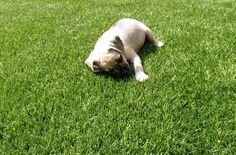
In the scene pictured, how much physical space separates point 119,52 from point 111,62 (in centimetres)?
26

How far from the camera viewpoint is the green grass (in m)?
3.67

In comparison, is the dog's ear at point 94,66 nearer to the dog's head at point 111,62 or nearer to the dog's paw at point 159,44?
the dog's head at point 111,62

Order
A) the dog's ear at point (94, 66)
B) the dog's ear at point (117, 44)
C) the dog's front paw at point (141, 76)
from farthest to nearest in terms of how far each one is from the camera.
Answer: the dog's ear at point (117, 44), the dog's ear at point (94, 66), the dog's front paw at point (141, 76)

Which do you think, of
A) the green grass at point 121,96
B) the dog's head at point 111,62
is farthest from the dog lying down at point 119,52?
the green grass at point 121,96

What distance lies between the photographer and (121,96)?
4441 millimetres

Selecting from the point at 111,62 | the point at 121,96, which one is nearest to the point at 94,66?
the point at 111,62

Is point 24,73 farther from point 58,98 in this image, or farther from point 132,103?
point 132,103

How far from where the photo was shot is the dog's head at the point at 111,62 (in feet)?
15.8

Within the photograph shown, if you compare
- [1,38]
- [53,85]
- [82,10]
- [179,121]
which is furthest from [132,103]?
[82,10]

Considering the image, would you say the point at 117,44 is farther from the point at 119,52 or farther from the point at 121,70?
the point at 121,70

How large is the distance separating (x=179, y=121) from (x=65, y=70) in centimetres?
204

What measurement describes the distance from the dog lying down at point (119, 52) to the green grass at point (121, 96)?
127mm

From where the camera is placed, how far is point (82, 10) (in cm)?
946

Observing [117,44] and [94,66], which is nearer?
[94,66]
